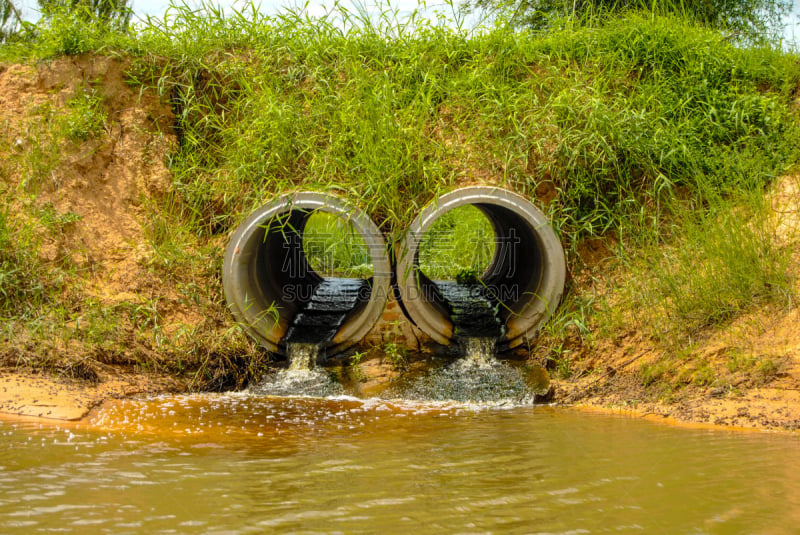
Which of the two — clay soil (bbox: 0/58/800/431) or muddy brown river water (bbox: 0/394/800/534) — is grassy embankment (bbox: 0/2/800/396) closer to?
clay soil (bbox: 0/58/800/431)

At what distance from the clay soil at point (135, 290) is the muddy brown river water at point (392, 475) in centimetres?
35

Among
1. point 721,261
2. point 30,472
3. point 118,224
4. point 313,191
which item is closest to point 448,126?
point 313,191

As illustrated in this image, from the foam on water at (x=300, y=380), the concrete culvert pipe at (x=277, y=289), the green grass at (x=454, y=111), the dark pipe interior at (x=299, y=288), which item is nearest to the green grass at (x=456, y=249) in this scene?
the dark pipe interior at (x=299, y=288)

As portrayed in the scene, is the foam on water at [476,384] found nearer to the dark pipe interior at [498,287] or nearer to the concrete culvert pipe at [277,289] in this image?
the dark pipe interior at [498,287]

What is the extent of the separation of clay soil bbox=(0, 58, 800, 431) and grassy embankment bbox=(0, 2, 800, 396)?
54 millimetres

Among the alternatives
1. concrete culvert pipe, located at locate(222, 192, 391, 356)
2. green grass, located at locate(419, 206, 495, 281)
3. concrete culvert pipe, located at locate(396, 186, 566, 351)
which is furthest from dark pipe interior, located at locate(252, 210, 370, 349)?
green grass, located at locate(419, 206, 495, 281)

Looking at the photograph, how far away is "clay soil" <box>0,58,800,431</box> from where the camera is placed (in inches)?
152

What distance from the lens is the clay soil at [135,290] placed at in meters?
3.86

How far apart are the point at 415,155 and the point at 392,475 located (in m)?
3.22

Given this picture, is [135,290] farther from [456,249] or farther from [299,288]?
[456,249]

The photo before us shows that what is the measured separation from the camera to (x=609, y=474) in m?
2.71

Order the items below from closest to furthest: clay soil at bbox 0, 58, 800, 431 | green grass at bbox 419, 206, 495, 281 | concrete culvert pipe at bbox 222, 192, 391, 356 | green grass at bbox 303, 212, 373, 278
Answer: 1. clay soil at bbox 0, 58, 800, 431
2. concrete culvert pipe at bbox 222, 192, 391, 356
3. green grass at bbox 303, 212, 373, 278
4. green grass at bbox 419, 206, 495, 281

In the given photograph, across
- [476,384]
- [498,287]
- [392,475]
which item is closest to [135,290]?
[476,384]

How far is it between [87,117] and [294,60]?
5.63 feet
